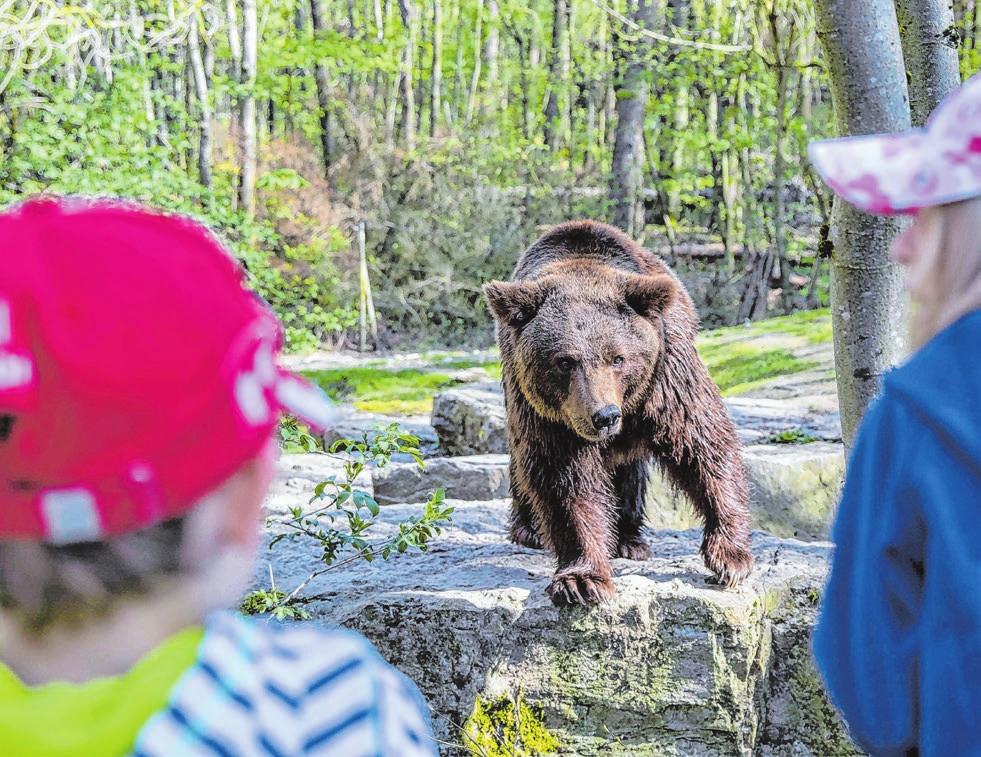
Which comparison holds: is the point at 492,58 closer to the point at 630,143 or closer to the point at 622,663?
the point at 630,143

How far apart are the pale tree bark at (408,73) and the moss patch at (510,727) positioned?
13.9m

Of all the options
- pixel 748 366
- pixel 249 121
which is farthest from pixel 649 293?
pixel 249 121

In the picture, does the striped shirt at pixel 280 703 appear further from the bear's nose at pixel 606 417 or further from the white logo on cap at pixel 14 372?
the bear's nose at pixel 606 417

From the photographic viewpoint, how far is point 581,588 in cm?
404

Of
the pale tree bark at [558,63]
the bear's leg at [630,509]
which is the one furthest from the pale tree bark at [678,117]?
the bear's leg at [630,509]

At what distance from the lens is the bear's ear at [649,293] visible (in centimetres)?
424

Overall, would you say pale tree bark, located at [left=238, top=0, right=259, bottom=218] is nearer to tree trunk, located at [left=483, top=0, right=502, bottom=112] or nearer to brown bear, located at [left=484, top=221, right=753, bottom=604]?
tree trunk, located at [left=483, top=0, right=502, bottom=112]

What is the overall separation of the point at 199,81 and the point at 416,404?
7.03m

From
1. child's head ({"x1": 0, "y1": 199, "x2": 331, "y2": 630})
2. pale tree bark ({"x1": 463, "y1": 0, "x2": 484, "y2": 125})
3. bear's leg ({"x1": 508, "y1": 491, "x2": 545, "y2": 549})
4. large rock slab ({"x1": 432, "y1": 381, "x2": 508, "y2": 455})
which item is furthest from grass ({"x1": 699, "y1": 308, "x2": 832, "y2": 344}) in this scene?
pale tree bark ({"x1": 463, "y1": 0, "x2": 484, "y2": 125})

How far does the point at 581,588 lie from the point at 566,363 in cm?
87

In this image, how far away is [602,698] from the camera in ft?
13.4

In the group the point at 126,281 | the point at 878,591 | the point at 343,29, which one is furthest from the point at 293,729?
the point at 343,29

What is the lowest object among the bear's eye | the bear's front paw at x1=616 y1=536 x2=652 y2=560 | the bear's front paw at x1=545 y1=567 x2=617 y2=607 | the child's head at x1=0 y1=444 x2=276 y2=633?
the bear's front paw at x1=616 y1=536 x2=652 y2=560

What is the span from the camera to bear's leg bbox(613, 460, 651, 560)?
15.9ft
